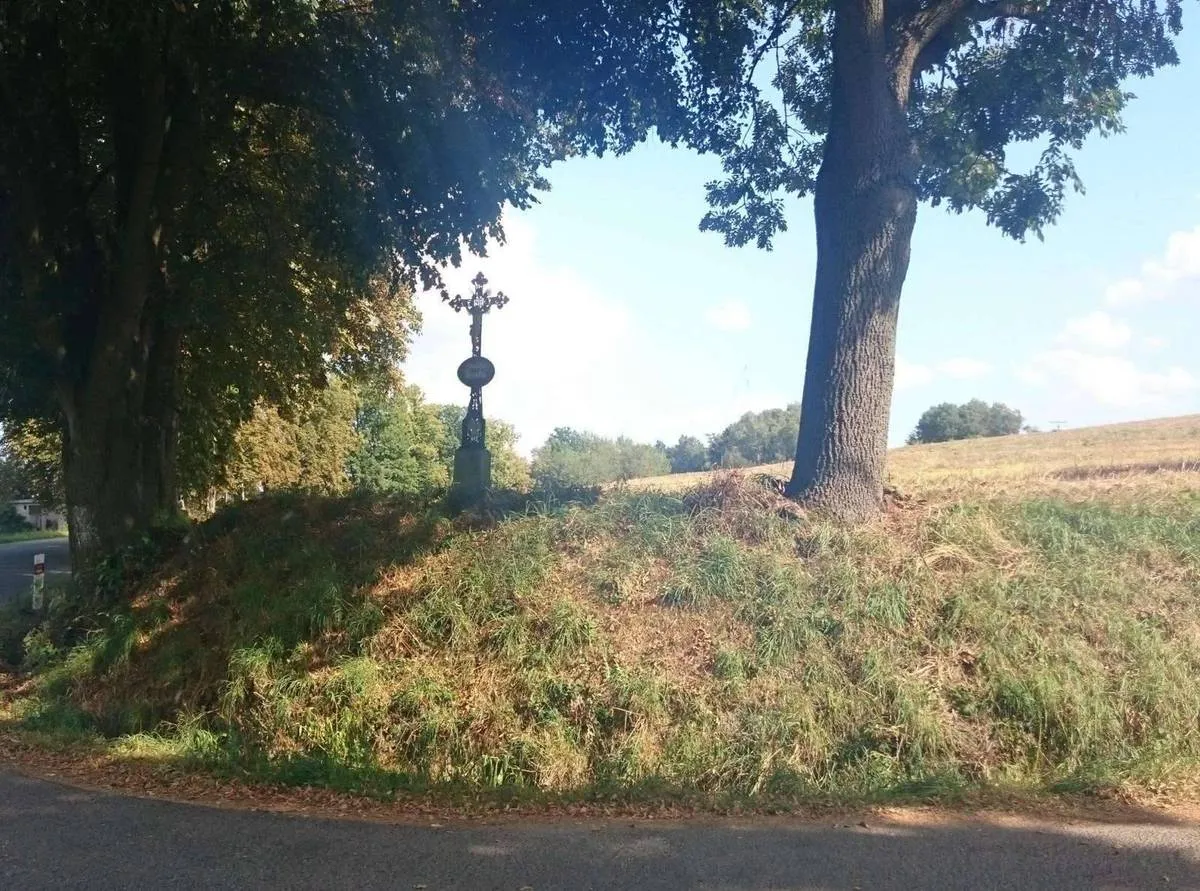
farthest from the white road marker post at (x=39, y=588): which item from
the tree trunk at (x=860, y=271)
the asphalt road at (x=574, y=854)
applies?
the tree trunk at (x=860, y=271)

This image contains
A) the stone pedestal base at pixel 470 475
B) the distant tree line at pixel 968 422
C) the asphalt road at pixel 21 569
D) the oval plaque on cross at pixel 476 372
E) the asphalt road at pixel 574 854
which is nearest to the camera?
the asphalt road at pixel 574 854

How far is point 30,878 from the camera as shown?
196 inches

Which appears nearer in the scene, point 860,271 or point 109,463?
point 860,271

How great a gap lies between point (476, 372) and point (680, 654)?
5.82 meters

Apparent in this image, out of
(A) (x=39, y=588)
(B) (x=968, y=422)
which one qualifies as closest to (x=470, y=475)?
(A) (x=39, y=588)

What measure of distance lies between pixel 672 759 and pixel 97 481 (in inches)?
326

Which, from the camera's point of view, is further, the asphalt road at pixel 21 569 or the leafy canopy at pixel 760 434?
the leafy canopy at pixel 760 434

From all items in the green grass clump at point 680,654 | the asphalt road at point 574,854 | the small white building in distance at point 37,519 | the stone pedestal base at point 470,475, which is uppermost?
the small white building in distance at point 37,519

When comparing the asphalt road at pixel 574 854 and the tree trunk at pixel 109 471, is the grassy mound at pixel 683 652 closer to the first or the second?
the asphalt road at pixel 574 854

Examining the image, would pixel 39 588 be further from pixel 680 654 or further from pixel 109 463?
pixel 680 654

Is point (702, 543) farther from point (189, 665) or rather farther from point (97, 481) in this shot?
point (97, 481)

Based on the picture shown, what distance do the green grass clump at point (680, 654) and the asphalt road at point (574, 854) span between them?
3.11ft

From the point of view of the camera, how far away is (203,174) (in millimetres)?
12820

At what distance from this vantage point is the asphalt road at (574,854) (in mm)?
4930
